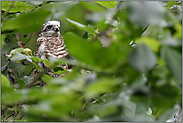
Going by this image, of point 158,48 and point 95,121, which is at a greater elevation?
point 158,48

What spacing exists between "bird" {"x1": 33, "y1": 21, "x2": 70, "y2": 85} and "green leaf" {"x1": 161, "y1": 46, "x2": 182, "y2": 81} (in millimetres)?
1377

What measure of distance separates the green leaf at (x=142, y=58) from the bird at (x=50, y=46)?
1.38 meters

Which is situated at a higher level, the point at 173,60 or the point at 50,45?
the point at 173,60

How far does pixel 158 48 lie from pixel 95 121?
211 mm

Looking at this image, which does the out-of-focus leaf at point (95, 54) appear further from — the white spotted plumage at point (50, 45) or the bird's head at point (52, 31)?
the bird's head at point (52, 31)

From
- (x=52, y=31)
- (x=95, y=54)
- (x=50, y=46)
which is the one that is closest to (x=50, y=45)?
(x=50, y=46)

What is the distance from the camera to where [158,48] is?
1.07 feet

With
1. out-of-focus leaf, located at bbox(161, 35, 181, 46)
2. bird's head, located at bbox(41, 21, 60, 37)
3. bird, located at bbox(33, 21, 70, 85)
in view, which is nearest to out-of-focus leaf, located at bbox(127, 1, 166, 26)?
out-of-focus leaf, located at bbox(161, 35, 181, 46)

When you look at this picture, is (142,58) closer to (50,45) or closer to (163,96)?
(163,96)

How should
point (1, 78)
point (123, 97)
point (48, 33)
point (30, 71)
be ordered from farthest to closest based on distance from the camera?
1. point (48, 33)
2. point (30, 71)
3. point (1, 78)
4. point (123, 97)

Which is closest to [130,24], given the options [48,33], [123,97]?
[123,97]

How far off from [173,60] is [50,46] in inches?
76.9

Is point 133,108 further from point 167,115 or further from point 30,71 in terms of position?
point 30,71

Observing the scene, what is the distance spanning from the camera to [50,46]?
7.09ft
